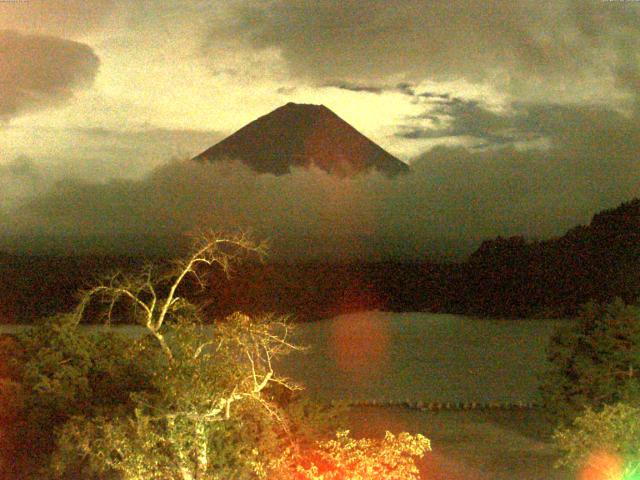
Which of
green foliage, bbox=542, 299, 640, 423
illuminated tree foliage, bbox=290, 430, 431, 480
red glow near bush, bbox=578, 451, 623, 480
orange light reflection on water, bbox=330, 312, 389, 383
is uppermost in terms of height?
green foliage, bbox=542, 299, 640, 423

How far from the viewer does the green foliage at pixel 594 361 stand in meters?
10.7

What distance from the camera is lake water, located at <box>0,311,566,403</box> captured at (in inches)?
607

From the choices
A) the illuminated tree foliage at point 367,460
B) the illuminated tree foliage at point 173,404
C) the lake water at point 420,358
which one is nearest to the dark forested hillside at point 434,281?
the lake water at point 420,358

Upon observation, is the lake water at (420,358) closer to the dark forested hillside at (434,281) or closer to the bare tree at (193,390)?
the dark forested hillside at (434,281)

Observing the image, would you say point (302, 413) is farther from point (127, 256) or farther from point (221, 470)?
point (127, 256)

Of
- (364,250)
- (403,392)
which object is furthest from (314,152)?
(403,392)

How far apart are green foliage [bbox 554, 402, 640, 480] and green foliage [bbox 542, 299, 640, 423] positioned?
8.21 ft

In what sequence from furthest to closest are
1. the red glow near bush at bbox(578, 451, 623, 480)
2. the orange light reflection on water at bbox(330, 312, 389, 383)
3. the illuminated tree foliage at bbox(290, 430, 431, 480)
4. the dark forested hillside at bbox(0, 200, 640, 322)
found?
the dark forested hillside at bbox(0, 200, 640, 322) < the orange light reflection on water at bbox(330, 312, 389, 383) < the red glow near bush at bbox(578, 451, 623, 480) < the illuminated tree foliage at bbox(290, 430, 431, 480)

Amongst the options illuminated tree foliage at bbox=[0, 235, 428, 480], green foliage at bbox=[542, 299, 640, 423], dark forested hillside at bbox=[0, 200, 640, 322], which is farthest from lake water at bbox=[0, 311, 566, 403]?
A: illuminated tree foliage at bbox=[0, 235, 428, 480]

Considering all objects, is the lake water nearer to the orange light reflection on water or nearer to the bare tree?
the orange light reflection on water

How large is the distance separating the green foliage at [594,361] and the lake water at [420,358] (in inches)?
45.7

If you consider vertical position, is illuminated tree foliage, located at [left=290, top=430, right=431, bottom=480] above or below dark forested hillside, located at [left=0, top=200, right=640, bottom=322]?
below

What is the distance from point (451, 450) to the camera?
10.4 meters

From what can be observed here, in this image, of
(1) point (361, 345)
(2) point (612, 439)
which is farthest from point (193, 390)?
(1) point (361, 345)
